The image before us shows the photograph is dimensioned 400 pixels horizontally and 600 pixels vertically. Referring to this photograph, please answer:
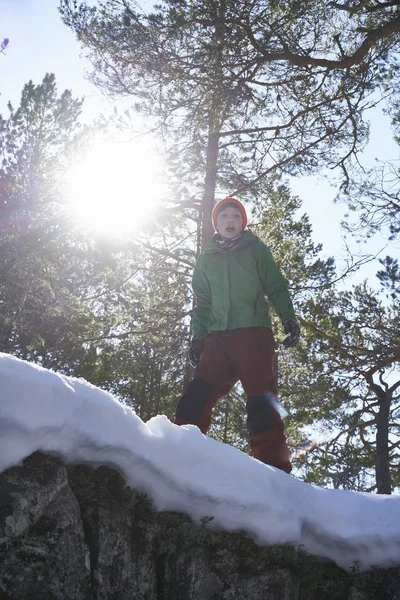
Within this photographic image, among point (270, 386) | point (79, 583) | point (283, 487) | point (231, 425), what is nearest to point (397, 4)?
point (270, 386)

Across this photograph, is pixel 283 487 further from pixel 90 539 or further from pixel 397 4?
pixel 397 4

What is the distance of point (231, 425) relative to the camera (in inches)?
485

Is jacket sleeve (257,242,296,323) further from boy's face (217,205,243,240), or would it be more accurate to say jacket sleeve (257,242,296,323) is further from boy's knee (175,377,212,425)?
boy's knee (175,377,212,425)

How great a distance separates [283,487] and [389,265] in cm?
795

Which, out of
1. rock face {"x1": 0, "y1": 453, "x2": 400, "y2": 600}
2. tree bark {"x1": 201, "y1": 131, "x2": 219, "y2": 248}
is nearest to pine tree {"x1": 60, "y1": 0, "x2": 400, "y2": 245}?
tree bark {"x1": 201, "y1": 131, "x2": 219, "y2": 248}

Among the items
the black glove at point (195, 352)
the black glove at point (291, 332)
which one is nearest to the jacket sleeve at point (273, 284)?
the black glove at point (291, 332)

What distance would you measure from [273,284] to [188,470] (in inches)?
73.9

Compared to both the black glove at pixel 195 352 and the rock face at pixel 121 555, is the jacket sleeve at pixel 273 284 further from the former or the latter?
the rock face at pixel 121 555

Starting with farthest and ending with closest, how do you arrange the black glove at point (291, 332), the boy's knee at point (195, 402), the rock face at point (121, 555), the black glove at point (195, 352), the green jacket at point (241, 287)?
the black glove at point (195, 352)
the green jacket at point (241, 287)
the black glove at point (291, 332)
the boy's knee at point (195, 402)
the rock face at point (121, 555)

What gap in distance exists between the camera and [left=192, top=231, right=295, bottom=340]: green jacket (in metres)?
3.75

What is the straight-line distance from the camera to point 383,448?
10914 millimetres

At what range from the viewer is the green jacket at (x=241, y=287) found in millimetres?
3754

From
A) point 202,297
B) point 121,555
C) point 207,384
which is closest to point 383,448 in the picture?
point 202,297

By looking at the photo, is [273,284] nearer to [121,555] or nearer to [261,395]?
[261,395]
